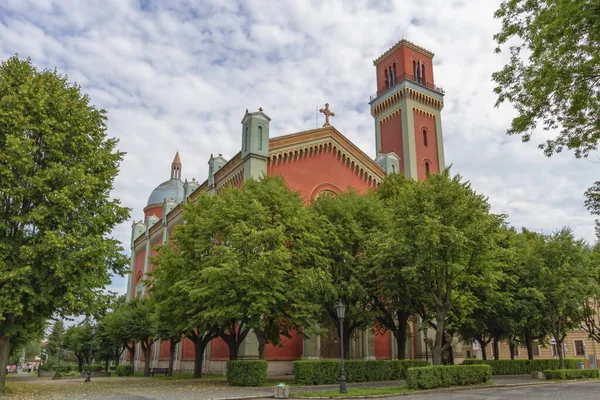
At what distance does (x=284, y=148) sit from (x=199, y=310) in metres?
13.7

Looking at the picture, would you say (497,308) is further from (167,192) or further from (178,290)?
(167,192)

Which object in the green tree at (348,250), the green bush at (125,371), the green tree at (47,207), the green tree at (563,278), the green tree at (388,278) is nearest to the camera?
the green tree at (47,207)

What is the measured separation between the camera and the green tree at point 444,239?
64.7ft

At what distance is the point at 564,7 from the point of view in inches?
347

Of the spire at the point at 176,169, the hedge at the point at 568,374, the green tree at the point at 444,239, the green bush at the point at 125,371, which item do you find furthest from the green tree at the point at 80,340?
the hedge at the point at 568,374

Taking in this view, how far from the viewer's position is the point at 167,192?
66.3 metres

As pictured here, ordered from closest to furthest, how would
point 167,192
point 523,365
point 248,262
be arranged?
point 248,262, point 523,365, point 167,192

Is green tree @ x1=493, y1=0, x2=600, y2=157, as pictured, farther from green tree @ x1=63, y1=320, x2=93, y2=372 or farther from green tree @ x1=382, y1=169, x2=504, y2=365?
green tree @ x1=63, y1=320, x2=93, y2=372

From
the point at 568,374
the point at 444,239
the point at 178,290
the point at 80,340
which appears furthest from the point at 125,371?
the point at 568,374

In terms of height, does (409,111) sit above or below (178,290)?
above

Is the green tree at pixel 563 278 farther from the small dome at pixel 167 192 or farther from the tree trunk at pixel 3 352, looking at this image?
the small dome at pixel 167 192

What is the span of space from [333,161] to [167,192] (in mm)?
37776

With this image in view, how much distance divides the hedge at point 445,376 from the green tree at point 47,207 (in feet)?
42.4

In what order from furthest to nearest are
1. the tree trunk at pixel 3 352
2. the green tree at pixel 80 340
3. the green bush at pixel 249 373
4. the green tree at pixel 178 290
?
1. the green tree at pixel 80 340
2. the green tree at pixel 178 290
3. the green bush at pixel 249 373
4. the tree trunk at pixel 3 352
